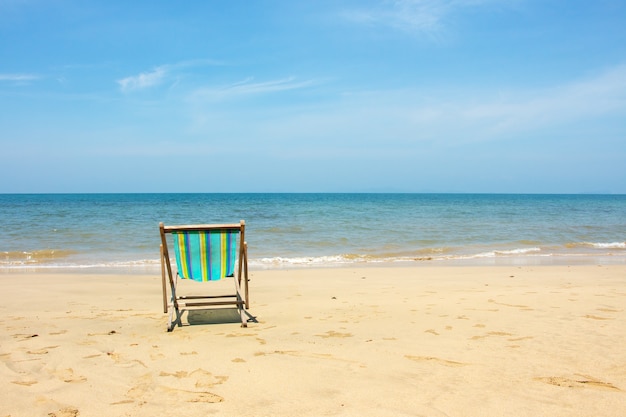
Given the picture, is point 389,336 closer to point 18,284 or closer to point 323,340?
point 323,340

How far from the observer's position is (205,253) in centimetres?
535

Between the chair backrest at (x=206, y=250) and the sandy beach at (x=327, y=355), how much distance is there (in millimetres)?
565

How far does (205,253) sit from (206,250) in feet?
0.12

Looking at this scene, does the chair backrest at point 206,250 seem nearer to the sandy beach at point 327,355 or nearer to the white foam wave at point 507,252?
the sandy beach at point 327,355

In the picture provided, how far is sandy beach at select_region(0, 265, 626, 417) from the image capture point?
9.61 ft

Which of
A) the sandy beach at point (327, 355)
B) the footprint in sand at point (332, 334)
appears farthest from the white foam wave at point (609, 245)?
the footprint in sand at point (332, 334)

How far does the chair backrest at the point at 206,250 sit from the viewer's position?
5.24 m

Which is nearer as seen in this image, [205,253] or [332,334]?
[332,334]

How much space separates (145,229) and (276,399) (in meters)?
16.7

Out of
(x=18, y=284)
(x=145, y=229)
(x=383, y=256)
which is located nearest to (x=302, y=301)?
(x=18, y=284)

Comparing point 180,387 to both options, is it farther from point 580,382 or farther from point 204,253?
point 580,382

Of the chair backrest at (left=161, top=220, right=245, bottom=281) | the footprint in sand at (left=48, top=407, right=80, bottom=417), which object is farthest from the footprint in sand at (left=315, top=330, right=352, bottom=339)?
the footprint in sand at (left=48, top=407, right=80, bottom=417)

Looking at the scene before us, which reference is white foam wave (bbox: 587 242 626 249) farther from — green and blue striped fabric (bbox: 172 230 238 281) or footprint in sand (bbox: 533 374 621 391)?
green and blue striped fabric (bbox: 172 230 238 281)

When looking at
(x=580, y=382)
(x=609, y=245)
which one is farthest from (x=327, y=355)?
(x=609, y=245)
